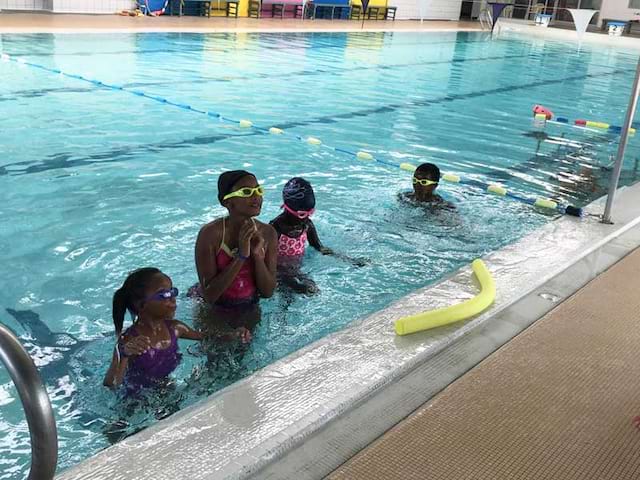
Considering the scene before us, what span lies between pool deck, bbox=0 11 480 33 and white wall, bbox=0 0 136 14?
0.51 metres

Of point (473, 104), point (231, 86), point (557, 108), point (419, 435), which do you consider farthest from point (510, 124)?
point (419, 435)

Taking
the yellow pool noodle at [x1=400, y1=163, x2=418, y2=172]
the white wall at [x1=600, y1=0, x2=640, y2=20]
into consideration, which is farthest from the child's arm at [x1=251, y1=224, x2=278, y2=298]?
the white wall at [x1=600, y1=0, x2=640, y2=20]

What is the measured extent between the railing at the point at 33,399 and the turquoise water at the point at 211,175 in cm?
129

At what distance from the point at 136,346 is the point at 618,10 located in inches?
1476

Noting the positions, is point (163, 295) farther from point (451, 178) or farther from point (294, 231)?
point (451, 178)

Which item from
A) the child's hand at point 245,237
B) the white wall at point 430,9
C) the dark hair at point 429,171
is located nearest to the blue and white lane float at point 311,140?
the dark hair at point 429,171

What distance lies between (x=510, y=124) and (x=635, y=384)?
24.9 feet

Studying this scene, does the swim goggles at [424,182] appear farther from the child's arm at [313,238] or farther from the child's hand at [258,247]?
the child's hand at [258,247]

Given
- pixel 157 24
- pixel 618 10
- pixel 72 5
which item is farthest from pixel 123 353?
pixel 618 10

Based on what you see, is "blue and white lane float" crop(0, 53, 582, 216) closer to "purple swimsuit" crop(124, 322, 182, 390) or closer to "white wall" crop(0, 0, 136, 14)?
"purple swimsuit" crop(124, 322, 182, 390)

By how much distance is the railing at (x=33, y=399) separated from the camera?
123 centimetres

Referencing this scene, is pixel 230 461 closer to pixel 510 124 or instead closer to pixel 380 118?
pixel 380 118

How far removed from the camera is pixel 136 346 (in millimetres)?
2535

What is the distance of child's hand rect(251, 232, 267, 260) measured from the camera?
2.99 m
